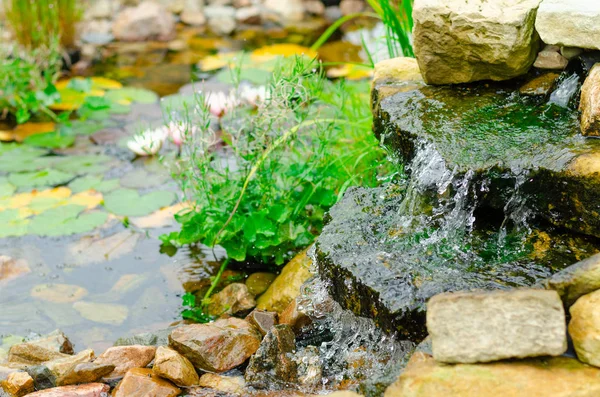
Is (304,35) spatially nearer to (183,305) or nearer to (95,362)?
(183,305)

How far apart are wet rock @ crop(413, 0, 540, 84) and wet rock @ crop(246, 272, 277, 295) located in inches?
48.4

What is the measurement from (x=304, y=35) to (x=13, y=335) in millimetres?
4913

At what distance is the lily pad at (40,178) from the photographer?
4383 millimetres

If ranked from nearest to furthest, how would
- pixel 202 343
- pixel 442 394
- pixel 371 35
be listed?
pixel 442 394
pixel 202 343
pixel 371 35

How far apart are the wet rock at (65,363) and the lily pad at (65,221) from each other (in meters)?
1.21

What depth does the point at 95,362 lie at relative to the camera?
8.87 ft

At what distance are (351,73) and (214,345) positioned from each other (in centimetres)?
372

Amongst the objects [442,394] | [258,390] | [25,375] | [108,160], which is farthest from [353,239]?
[108,160]

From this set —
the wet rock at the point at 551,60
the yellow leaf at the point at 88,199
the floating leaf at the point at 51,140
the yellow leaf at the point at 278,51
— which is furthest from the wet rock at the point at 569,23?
the yellow leaf at the point at 278,51

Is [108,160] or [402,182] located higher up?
[402,182]

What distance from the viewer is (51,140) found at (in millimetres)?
4973

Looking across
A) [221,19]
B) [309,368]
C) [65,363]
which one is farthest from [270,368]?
[221,19]

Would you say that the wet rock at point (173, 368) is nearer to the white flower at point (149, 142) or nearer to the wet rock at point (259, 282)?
the wet rock at point (259, 282)

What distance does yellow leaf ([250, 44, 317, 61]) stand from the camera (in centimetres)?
660
